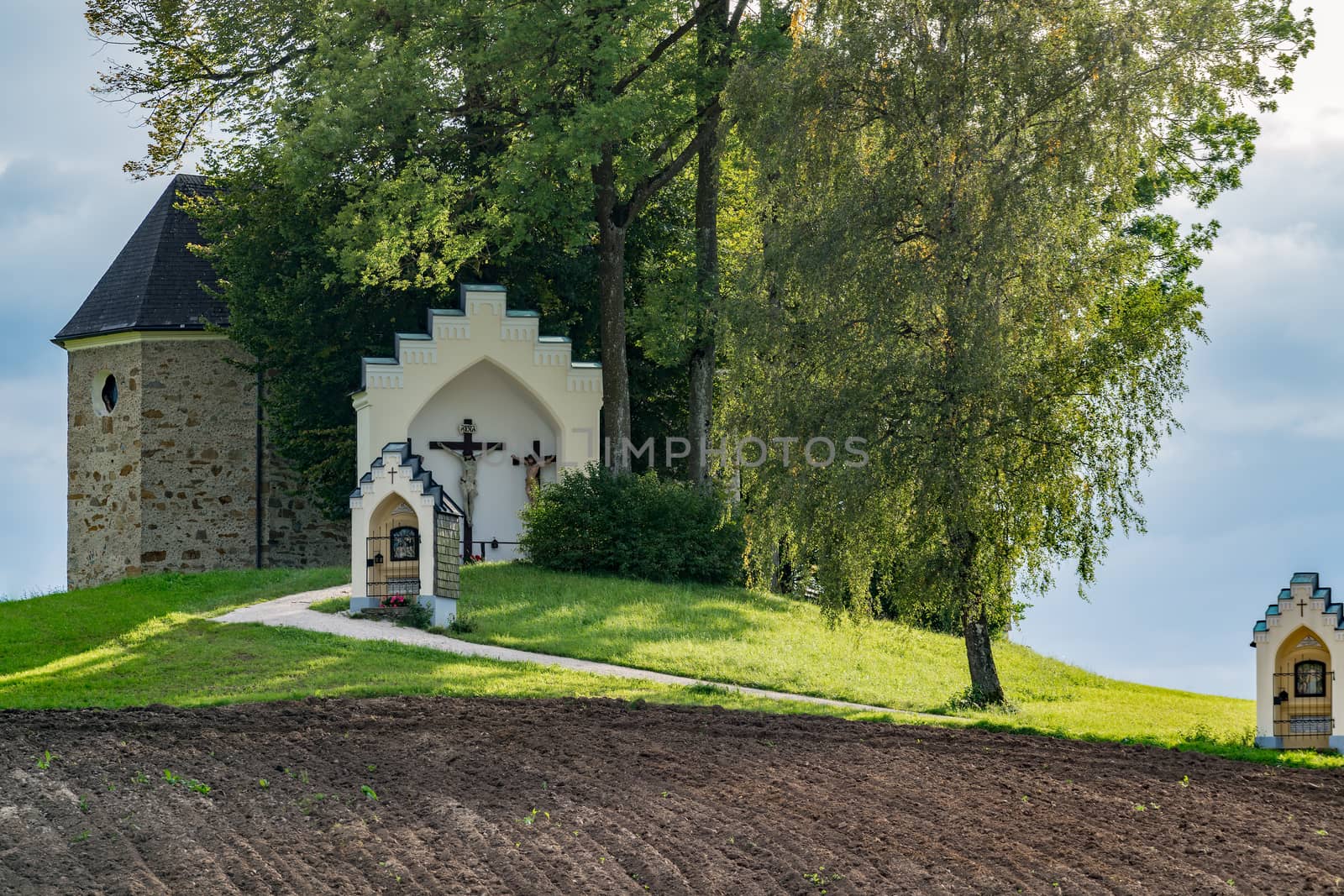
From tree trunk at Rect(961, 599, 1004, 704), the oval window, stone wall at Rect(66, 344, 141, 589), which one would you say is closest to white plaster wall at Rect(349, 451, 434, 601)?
tree trunk at Rect(961, 599, 1004, 704)

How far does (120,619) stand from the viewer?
57.0ft

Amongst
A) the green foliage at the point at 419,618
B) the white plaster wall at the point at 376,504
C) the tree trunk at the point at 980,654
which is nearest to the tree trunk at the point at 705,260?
the white plaster wall at the point at 376,504

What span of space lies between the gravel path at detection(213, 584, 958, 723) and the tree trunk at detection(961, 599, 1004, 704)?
4.24ft

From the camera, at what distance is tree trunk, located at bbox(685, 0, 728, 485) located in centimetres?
2339

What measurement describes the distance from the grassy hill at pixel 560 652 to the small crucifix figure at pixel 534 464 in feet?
8.23

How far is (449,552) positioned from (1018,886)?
1086 cm

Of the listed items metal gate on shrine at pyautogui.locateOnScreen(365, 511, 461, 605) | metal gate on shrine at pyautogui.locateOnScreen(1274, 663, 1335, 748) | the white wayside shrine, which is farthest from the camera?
the white wayside shrine

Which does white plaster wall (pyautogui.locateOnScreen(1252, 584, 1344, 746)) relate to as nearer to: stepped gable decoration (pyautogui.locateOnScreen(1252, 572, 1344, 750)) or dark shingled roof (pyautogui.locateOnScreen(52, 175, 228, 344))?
stepped gable decoration (pyautogui.locateOnScreen(1252, 572, 1344, 750))

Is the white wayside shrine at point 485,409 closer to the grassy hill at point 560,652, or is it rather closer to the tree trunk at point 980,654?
the grassy hill at point 560,652

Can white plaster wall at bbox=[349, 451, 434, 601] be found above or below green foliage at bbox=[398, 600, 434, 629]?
above

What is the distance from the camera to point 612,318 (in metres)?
23.3

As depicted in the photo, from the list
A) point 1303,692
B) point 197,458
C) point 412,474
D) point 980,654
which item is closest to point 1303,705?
point 1303,692

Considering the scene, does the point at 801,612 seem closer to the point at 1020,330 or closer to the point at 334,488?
the point at 1020,330

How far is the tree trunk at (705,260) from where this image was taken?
23391 millimetres
